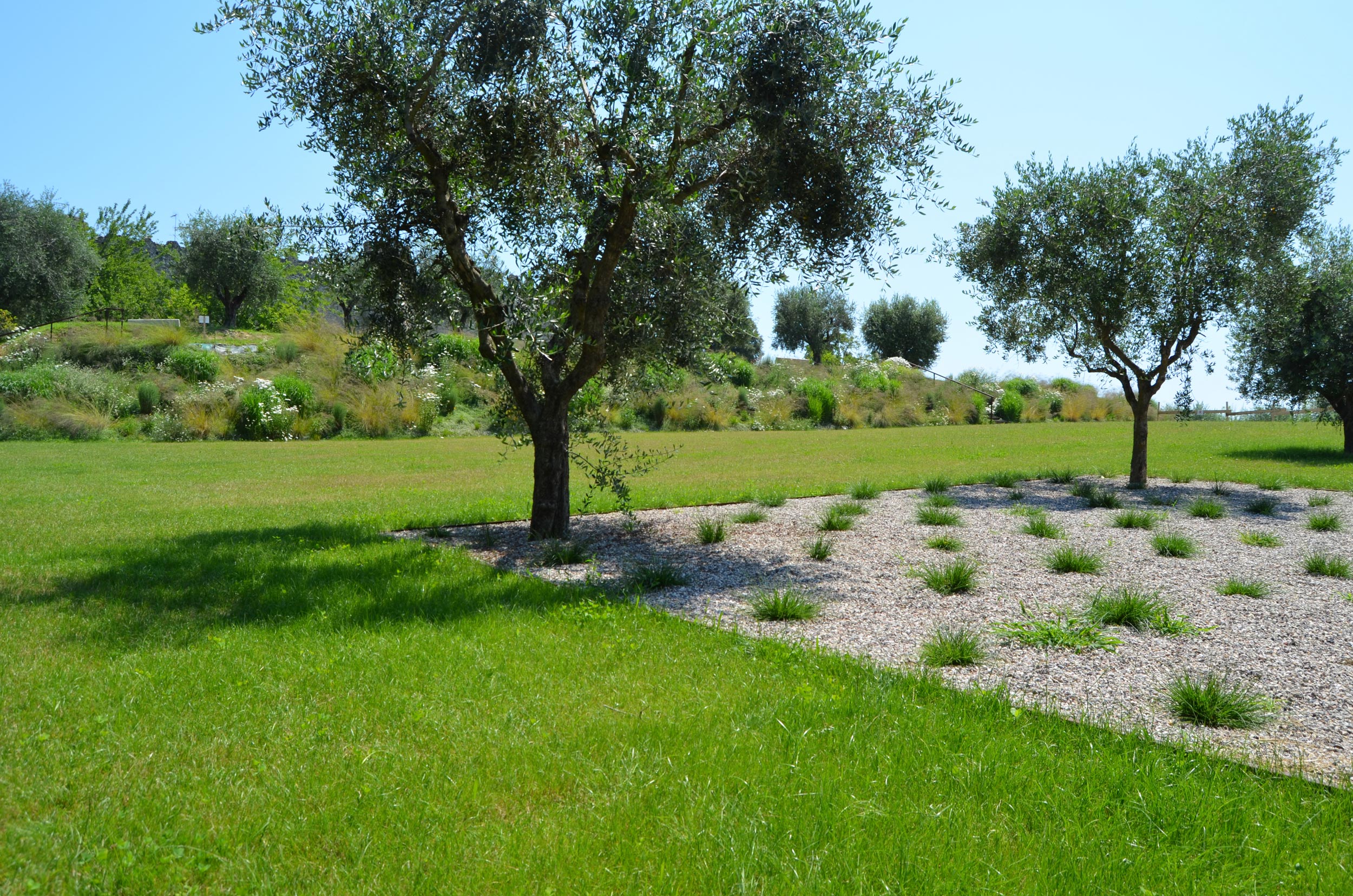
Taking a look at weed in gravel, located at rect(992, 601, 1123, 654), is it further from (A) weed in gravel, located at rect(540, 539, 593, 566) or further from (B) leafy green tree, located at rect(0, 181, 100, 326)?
(B) leafy green tree, located at rect(0, 181, 100, 326)

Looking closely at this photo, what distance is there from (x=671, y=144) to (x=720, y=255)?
5.01 ft

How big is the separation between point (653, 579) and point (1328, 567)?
6.20 metres

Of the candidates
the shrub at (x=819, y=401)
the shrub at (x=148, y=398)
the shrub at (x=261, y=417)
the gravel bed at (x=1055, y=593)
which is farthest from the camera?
the shrub at (x=819, y=401)

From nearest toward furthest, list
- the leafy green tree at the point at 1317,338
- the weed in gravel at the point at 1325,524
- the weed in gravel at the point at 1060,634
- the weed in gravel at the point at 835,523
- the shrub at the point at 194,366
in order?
the weed in gravel at the point at 1060,634, the weed in gravel at the point at 835,523, the weed in gravel at the point at 1325,524, the leafy green tree at the point at 1317,338, the shrub at the point at 194,366

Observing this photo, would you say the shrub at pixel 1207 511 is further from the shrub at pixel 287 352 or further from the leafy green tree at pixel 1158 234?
the shrub at pixel 287 352

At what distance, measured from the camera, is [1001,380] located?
4512cm

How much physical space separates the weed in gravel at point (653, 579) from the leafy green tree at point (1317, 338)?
16.0 m

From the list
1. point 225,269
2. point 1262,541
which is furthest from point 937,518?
point 225,269

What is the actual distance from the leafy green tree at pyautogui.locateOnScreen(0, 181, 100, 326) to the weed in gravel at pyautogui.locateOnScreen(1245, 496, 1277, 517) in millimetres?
48773

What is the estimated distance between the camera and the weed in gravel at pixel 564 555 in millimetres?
8492

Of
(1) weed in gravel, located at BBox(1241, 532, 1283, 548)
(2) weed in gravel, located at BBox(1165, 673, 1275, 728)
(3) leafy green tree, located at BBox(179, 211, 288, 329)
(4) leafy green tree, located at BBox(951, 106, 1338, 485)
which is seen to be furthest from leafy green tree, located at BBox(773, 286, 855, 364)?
(2) weed in gravel, located at BBox(1165, 673, 1275, 728)

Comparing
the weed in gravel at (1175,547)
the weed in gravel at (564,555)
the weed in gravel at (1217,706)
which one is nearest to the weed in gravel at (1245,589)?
the weed in gravel at (1175,547)

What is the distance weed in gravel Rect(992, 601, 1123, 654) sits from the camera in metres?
5.57

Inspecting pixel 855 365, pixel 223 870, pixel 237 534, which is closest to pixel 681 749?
pixel 223 870
